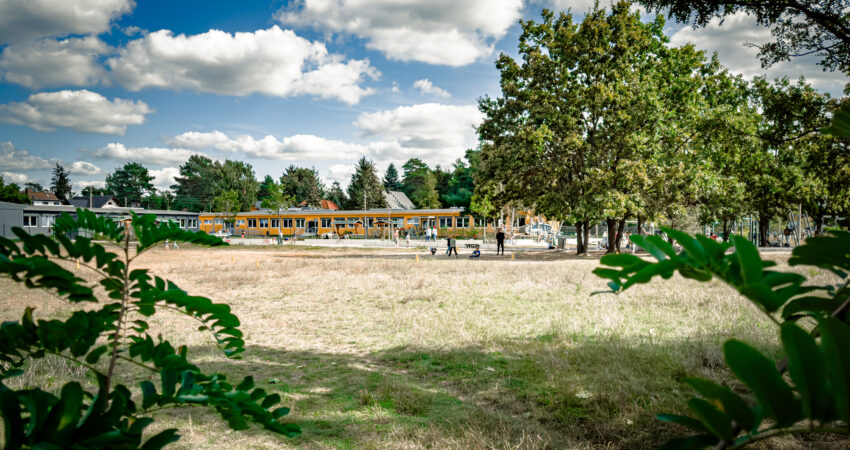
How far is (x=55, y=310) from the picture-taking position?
823 cm

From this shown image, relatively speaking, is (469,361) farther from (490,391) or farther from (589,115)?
(589,115)

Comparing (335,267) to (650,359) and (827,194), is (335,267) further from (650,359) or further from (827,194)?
(827,194)

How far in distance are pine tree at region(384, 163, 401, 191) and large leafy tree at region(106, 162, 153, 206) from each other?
58.1 metres

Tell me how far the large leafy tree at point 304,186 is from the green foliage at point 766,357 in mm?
80007

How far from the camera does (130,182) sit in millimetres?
99625

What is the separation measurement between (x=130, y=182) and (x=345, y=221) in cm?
7923

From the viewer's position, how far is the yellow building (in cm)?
4431

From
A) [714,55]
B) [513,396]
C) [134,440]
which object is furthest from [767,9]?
[714,55]

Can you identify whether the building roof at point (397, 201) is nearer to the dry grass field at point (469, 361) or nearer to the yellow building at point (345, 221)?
the yellow building at point (345, 221)

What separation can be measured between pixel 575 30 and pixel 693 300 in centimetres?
1574

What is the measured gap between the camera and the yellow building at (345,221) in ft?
145

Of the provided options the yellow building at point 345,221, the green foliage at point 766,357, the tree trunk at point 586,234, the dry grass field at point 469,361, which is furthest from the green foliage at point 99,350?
the yellow building at point 345,221

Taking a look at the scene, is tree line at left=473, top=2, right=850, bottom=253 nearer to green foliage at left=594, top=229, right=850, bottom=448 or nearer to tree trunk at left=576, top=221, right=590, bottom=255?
tree trunk at left=576, top=221, right=590, bottom=255

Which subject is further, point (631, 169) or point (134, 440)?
point (631, 169)
